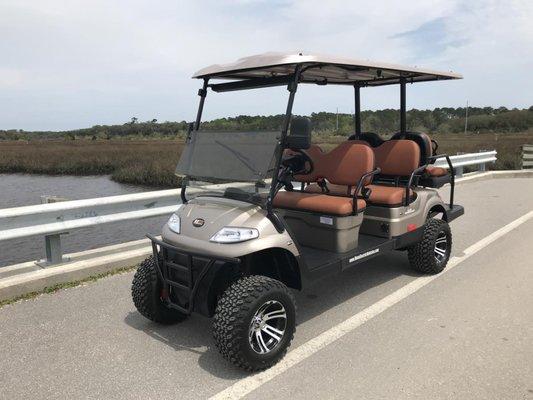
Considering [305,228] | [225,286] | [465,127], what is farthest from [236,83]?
[465,127]

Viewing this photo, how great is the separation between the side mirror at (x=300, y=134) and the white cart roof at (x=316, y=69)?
419mm

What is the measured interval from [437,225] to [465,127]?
242ft

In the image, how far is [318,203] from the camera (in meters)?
4.24

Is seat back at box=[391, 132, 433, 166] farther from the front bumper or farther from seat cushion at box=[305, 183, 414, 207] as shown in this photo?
the front bumper

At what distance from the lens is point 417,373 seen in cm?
307

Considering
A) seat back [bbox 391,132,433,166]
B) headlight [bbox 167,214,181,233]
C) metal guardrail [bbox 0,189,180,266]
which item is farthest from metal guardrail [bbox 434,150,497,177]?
headlight [bbox 167,214,181,233]

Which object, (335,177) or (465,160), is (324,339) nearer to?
(335,177)

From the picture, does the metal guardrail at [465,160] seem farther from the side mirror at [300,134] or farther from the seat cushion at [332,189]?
the side mirror at [300,134]

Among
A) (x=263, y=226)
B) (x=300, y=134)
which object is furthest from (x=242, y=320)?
(x=300, y=134)

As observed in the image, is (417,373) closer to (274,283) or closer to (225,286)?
(274,283)

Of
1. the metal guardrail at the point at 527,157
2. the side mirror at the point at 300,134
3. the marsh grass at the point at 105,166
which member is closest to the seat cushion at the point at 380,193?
the side mirror at the point at 300,134

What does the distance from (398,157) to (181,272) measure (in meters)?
3.07

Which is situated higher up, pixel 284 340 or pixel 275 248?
pixel 275 248

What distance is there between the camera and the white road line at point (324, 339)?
295 centimetres
